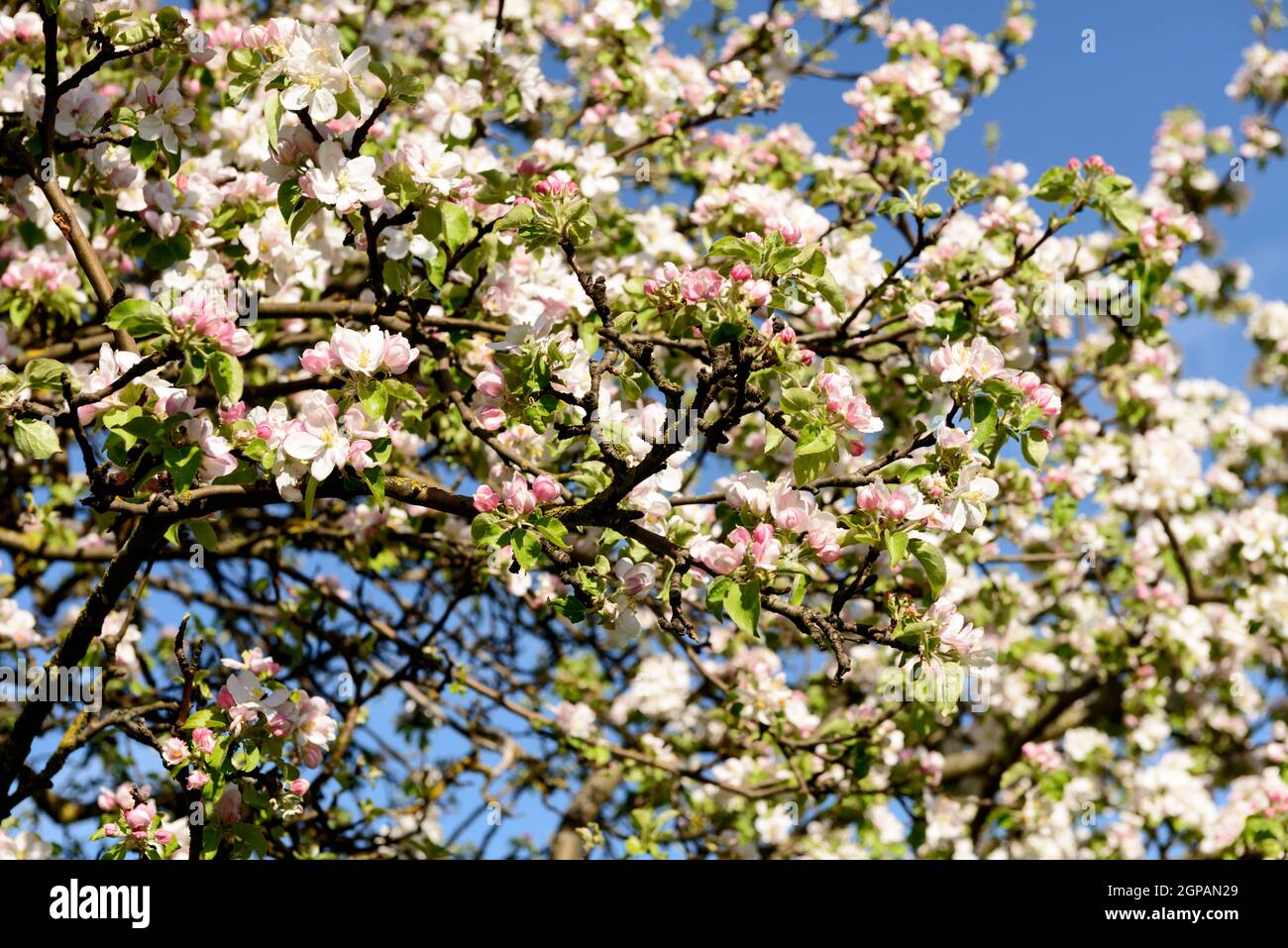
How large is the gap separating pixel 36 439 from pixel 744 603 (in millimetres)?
1468

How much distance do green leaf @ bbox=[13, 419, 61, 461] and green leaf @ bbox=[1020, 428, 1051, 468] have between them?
1.97 m

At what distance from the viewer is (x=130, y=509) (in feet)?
7.69

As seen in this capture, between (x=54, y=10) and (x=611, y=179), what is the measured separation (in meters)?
1.70

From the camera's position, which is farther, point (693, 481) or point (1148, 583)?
point (1148, 583)

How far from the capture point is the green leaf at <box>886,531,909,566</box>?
2025mm

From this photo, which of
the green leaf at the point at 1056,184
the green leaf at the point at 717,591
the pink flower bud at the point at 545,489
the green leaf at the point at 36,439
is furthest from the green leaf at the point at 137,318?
the green leaf at the point at 1056,184

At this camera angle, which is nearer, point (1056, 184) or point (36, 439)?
point (36, 439)

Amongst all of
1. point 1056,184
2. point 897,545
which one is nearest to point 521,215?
point 897,545

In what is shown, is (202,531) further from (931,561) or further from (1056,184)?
(1056,184)

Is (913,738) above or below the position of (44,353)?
below

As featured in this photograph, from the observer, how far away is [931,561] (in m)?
2.10
